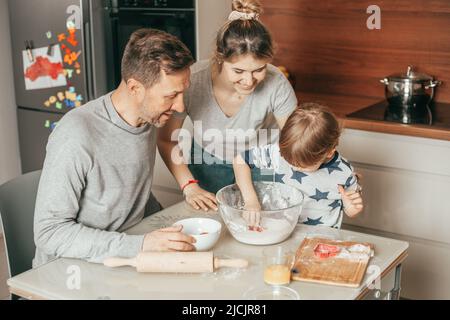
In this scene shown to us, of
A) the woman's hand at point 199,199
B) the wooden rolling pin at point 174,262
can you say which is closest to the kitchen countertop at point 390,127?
the woman's hand at point 199,199

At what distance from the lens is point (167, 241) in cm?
148

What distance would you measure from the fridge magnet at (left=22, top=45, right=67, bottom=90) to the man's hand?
2.05 meters

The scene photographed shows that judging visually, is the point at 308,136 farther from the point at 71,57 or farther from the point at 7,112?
the point at 7,112

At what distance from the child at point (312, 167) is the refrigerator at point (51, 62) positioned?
150cm

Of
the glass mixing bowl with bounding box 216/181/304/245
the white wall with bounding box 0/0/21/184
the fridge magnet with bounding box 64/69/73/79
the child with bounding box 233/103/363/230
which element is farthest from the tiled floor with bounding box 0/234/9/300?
the glass mixing bowl with bounding box 216/181/304/245

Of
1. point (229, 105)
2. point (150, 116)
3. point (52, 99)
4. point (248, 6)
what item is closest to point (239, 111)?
point (229, 105)

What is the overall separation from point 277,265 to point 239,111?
77cm

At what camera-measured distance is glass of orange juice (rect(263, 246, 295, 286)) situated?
1.37 m

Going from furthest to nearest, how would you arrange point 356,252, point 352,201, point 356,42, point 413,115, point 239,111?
point 356,42 → point 413,115 → point 239,111 → point 352,201 → point 356,252

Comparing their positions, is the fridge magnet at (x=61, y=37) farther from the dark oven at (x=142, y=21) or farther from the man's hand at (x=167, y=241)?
the man's hand at (x=167, y=241)

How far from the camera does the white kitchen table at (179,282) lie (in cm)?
134

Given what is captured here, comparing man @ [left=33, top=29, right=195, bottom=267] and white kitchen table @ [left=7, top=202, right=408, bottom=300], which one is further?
man @ [left=33, top=29, right=195, bottom=267]

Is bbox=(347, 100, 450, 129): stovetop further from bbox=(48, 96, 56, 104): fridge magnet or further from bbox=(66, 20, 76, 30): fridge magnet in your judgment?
bbox=(48, 96, 56, 104): fridge magnet

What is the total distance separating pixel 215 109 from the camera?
208cm
